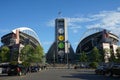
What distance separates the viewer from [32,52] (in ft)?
447

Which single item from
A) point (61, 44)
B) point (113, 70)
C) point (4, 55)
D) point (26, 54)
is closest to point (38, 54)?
point (26, 54)

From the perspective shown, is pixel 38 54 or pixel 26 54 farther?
pixel 38 54

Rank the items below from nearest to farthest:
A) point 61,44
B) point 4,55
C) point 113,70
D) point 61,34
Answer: point 113,70 → point 4,55 → point 61,34 → point 61,44

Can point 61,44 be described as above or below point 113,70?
above

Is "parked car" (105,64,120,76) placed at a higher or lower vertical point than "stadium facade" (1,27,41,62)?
lower

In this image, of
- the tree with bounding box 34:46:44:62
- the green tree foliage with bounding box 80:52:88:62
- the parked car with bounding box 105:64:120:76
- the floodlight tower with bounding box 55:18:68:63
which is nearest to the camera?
the parked car with bounding box 105:64:120:76

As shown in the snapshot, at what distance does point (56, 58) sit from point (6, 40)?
31423mm

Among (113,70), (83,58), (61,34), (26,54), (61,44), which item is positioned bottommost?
(113,70)

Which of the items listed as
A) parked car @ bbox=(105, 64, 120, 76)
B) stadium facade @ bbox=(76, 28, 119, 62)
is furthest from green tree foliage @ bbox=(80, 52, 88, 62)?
parked car @ bbox=(105, 64, 120, 76)

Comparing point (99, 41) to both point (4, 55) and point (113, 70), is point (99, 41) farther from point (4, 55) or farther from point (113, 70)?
point (113, 70)

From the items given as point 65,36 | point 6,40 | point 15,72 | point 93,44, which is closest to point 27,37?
point 6,40

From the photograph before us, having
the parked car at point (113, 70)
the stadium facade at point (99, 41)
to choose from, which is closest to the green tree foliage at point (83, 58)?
the stadium facade at point (99, 41)

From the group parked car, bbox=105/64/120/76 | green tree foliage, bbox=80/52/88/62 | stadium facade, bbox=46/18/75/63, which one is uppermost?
stadium facade, bbox=46/18/75/63

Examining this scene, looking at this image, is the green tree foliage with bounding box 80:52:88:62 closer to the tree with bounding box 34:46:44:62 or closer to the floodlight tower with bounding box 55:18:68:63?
the tree with bounding box 34:46:44:62
